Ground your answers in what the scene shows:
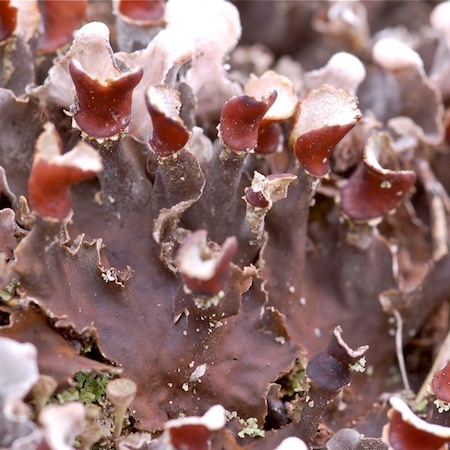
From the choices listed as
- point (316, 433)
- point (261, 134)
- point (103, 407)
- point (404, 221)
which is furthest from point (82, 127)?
point (404, 221)

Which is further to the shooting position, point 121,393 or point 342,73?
point 342,73

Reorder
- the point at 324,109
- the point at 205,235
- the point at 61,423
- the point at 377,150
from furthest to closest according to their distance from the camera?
the point at 377,150
the point at 324,109
the point at 205,235
the point at 61,423

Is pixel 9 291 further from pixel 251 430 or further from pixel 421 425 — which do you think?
pixel 421 425

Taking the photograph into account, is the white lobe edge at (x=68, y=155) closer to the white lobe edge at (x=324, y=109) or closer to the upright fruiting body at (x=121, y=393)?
the upright fruiting body at (x=121, y=393)

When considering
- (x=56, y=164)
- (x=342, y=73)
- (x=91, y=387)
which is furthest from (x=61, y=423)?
(x=342, y=73)

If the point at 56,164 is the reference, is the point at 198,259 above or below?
below

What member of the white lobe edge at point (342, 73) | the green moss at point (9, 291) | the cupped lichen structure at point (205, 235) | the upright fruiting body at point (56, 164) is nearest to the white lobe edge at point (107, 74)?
the cupped lichen structure at point (205, 235)

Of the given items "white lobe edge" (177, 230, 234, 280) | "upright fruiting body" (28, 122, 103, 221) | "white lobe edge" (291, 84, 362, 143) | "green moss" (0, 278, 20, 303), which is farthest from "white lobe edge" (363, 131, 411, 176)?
"green moss" (0, 278, 20, 303)
